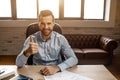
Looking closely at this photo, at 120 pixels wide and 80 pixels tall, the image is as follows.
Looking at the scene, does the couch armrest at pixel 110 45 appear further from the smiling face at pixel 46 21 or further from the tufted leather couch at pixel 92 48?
the smiling face at pixel 46 21

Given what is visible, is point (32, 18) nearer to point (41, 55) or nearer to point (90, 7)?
point (90, 7)

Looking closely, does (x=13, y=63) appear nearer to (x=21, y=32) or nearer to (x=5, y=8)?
(x=21, y=32)

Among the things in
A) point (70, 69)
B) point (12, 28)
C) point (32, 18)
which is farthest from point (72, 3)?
point (70, 69)

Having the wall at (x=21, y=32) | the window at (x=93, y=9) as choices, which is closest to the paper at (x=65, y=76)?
the wall at (x=21, y=32)

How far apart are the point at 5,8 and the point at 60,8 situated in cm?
133

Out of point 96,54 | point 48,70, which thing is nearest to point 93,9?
point 96,54

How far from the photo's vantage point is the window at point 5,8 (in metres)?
4.43

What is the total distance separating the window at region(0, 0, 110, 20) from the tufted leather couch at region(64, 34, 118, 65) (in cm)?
65

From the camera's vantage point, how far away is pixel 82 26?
14.4ft

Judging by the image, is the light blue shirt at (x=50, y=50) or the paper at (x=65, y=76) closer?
the paper at (x=65, y=76)

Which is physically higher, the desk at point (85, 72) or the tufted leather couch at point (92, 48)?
the desk at point (85, 72)

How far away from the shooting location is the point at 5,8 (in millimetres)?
4453

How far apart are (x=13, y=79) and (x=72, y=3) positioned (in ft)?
11.1

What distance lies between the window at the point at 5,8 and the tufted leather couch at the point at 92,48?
158 cm
